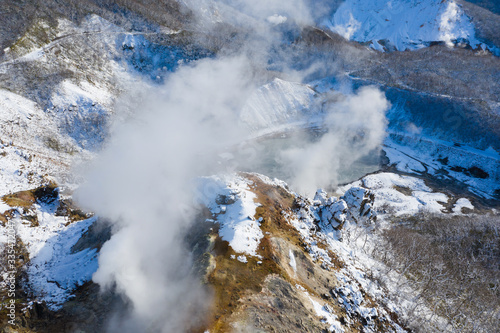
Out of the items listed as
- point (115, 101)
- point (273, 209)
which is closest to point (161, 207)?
point (273, 209)

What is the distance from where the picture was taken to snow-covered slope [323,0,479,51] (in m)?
152

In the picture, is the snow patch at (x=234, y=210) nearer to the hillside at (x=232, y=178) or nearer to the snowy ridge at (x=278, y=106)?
the hillside at (x=232, y=178)

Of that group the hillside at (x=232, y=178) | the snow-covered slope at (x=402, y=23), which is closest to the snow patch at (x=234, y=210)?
the hillside at (x=232, y=178)

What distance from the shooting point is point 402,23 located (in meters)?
164

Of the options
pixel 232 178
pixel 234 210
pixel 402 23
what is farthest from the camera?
pixel 402 23

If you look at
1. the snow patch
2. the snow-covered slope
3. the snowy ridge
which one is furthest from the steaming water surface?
the snow-covered slope

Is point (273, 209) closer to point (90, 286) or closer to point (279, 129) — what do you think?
point (90, 286)

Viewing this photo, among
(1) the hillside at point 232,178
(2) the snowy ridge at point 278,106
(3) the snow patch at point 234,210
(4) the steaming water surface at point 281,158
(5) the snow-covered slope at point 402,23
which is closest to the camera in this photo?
(1) the hillside at point 232,178

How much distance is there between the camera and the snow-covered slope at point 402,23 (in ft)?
500

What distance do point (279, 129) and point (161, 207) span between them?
57.3 m

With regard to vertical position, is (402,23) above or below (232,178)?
above

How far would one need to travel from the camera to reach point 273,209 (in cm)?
2944

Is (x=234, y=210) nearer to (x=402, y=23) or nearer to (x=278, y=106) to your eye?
(x=278, y=106)

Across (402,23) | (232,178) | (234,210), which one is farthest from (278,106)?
(402,23)
